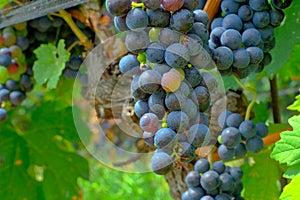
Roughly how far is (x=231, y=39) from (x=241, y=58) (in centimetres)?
4

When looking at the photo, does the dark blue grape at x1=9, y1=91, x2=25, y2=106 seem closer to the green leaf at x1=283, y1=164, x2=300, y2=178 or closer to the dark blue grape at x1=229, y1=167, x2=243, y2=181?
the dark blue grape at x1=229, y1=167, x2=243, y2=181

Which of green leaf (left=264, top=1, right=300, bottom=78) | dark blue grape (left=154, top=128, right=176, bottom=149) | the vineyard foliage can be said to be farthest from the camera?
the vineyard foliage

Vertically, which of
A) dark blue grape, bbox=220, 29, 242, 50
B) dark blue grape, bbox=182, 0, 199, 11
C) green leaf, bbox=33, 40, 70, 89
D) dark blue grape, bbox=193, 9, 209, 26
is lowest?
green leaf, bbox=33, 40, 70, 89

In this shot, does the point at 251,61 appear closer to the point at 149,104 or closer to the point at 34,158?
the point at 149,104

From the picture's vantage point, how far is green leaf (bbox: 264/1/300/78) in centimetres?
142

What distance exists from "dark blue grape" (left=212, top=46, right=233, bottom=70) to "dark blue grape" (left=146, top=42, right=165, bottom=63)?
0.15m

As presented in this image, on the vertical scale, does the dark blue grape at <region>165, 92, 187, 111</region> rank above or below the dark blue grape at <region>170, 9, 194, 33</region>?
below

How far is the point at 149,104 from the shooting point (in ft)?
3.27

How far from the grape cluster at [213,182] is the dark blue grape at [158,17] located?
46 cm

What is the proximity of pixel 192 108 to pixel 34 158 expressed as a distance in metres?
1.20

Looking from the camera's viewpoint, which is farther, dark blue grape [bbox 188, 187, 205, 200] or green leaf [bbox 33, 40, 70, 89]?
green leaf [bbox 33, 40, 70, 89]

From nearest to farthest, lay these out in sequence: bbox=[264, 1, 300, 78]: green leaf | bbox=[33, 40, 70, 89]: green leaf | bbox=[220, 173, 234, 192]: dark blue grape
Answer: bbox=[220, 173, 234, 192]: dark blue grape
bbox=[264, 1, 300, 78]: green leaf
bbox=[33, 40, 70, 89]: green leaf

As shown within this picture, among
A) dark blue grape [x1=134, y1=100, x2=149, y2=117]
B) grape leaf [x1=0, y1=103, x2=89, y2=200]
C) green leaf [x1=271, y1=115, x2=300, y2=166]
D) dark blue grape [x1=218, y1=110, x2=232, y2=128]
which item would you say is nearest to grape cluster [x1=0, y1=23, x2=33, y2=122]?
grape leaf [x1=0, y1=103, x2=89, y2=200]

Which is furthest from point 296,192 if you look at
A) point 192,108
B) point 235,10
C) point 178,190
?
point 178,190
